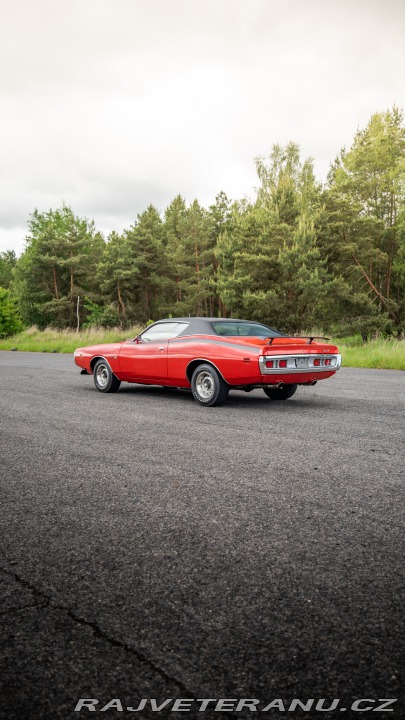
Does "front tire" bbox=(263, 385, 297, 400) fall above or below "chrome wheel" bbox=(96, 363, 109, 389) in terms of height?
below

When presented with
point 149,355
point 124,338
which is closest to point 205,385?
point 149,355

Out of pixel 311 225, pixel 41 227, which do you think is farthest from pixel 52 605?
pixel 41 227

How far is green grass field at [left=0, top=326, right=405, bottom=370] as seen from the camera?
15250 millimetres

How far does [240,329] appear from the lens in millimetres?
8141

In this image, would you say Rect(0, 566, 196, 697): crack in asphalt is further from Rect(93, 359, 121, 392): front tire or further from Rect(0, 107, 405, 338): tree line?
Rect(0, 107, 405, 338): tree line

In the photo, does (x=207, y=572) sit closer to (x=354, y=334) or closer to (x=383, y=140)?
(x=354, y=334)

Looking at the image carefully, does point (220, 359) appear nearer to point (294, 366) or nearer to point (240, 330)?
point (240, 330)

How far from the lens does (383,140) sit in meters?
43.6

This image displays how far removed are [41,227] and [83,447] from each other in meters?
71.9

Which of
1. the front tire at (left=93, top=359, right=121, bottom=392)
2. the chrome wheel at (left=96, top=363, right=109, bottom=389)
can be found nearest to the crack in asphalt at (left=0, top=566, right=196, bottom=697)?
the front tire at (left=93, top=359, right=121, bottom=392)

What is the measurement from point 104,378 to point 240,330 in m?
2.81

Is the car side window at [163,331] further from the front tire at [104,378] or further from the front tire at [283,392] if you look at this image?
the front tire at [283,392]

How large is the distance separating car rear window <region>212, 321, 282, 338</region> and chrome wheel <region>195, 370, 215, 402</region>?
0.63 m

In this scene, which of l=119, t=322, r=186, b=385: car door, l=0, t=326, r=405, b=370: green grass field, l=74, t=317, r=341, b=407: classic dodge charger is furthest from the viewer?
l=0, t=326, r=405, b=370: green grass field
